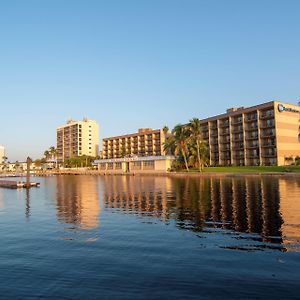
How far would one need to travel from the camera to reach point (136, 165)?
6186 inches

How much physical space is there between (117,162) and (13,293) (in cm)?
15920

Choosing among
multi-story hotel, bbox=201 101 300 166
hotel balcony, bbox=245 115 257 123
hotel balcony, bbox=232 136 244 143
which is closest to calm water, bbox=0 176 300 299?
multi-story hotel, bbox=201 101 300 166

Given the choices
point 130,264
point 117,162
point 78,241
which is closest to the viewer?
point 130,264

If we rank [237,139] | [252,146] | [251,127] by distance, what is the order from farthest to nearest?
[237,139], [251,127], [252,146]

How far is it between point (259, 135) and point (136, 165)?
64066 millimetres

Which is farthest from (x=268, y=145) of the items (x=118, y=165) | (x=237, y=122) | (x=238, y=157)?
(x=118, y=165)

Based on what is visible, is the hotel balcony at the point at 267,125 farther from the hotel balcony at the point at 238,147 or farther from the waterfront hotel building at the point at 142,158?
the waterfront hotel building at the point at 142,158

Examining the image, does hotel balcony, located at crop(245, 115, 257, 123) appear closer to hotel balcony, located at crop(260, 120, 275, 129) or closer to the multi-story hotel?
the multi-story hotel

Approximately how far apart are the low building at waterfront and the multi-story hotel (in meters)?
23.1

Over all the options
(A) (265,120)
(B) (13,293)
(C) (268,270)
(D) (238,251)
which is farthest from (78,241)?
(A) (265,120)

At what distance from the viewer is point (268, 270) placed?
1259 cm

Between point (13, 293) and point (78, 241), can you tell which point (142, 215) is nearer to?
point (78, 241)

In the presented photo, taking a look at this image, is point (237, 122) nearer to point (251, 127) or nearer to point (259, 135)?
point (251, 127)

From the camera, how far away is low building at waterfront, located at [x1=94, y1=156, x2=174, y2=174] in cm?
13859
